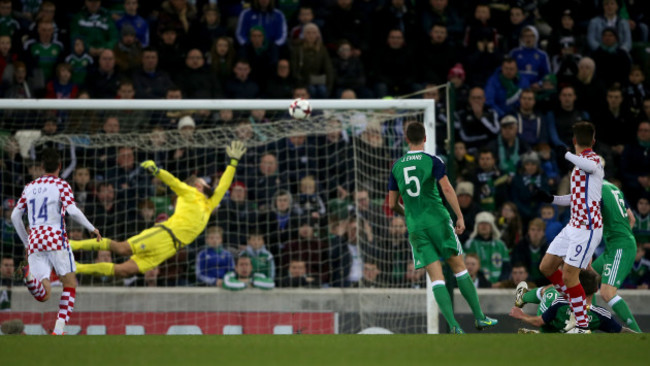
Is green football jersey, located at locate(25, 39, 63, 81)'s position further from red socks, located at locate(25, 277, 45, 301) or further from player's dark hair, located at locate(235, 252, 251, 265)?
red socks, located at locate(25, 277, 45, 301)

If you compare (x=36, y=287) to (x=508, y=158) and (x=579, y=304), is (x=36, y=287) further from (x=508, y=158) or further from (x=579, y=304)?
(x=508, y=158)

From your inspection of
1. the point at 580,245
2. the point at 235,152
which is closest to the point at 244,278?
the point at 235,152

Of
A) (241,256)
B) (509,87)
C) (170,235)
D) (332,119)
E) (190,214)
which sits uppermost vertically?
(509,87)

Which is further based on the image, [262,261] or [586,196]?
[262,261]

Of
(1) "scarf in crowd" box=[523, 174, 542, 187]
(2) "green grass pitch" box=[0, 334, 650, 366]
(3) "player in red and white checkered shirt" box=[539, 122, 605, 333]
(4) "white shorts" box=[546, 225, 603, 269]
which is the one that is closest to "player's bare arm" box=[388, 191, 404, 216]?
(3) "player in red and white checkered shirt" box=[539, 122, 605, 333]

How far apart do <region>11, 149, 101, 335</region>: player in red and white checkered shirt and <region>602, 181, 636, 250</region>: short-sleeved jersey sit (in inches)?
193

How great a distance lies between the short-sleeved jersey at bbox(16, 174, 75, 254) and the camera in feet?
33.0

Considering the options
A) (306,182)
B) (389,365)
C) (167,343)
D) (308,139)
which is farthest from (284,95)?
(389,365)

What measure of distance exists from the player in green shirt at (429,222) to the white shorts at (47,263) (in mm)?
3296

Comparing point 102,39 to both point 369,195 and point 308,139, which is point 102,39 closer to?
point 308,139

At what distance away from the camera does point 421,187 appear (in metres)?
9.40

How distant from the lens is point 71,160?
13.2 m

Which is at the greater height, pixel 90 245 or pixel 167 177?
pixel 167 177

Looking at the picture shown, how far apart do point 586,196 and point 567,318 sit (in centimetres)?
133
